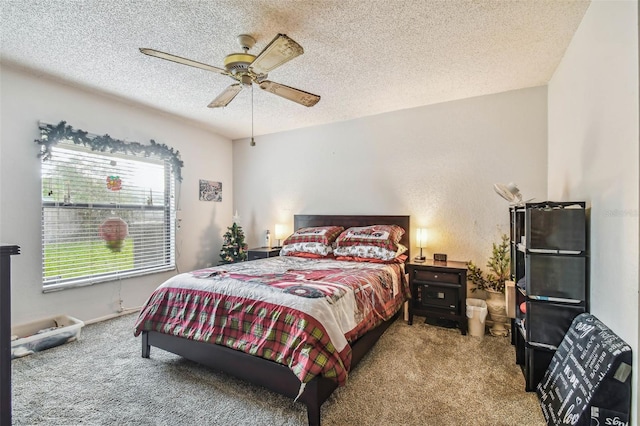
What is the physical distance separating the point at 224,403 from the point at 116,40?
9.40 ft

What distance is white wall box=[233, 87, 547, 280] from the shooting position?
3.25 metres

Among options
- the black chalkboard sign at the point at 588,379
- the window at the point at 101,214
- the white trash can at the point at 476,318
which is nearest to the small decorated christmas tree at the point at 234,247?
the window at the point at 101,214

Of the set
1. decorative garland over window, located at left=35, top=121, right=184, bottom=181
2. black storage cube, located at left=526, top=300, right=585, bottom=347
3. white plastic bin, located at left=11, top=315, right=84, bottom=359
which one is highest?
decorative garland over window, located at left=35, top=121, right=184, bottom=181

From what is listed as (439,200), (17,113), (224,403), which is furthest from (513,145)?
(17,113)

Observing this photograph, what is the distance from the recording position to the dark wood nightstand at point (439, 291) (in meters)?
3.05

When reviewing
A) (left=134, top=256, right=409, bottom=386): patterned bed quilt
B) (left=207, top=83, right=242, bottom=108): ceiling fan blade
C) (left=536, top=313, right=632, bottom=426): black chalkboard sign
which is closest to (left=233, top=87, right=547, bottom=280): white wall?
(left=134, top=256, right=409, bottom=386): patterned bed quilt

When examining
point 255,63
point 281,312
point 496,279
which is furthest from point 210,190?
point 496,279

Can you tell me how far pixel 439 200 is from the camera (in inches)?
143

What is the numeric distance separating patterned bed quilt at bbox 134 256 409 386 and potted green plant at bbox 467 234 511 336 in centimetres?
116

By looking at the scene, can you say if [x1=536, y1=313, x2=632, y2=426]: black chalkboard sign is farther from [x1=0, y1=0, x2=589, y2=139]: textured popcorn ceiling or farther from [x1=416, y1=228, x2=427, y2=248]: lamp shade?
[x1=0, y1=0, x2=589, y2=139]: textured popcorn ceiling

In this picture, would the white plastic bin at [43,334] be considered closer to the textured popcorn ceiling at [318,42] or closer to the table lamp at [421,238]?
the textured popcorn ceiling at [318,42]

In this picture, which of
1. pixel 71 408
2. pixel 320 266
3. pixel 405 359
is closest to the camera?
pixel 71 408

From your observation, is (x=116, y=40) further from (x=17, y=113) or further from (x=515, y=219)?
(x=515, y=219)

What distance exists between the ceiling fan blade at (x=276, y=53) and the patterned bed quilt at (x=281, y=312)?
161 cm
